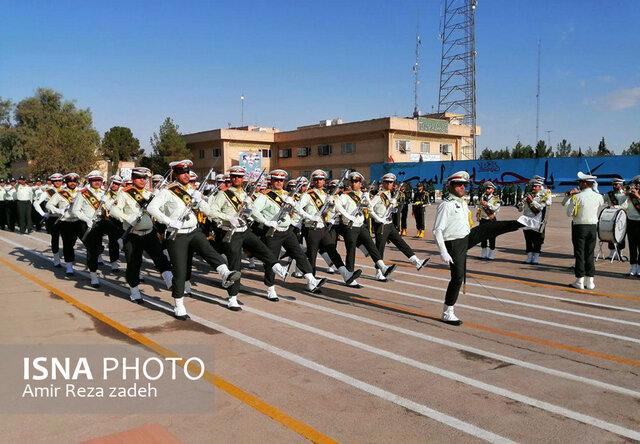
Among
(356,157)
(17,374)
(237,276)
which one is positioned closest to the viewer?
(17,374)

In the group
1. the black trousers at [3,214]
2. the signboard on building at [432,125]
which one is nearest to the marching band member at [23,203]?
the black trousers at [3,214]

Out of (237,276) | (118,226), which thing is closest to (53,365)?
(237,276)

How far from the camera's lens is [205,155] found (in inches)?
2243

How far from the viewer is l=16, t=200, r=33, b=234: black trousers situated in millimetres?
19031

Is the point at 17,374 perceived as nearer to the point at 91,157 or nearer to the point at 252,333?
the point at 252,333

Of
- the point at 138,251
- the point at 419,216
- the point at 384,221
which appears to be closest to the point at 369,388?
the point at 138,251

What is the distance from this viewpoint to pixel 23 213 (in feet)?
62.6

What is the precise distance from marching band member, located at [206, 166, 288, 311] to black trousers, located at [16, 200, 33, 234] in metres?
14.6

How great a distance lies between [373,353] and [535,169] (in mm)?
30062

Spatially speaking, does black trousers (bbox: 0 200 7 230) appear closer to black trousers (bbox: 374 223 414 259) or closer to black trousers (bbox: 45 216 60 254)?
black trousers (bbox: 45 216 60 254)

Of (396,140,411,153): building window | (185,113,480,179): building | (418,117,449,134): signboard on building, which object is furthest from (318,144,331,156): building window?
(418,117,449,134): signboard on building

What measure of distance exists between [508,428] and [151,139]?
2314 inches

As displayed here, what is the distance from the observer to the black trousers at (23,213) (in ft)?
62.4

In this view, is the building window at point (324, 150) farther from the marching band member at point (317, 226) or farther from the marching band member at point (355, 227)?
the marching band member at point (317, 226)
